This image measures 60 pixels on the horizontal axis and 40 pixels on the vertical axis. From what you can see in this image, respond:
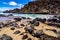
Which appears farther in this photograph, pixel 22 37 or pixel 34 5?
pixel 34 5

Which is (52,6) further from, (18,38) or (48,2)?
(18,38)

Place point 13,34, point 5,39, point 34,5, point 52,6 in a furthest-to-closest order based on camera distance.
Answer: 1. point 34,5
2. point 52,6
3. point 13,34
4. point 5,39

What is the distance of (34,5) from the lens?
120812mm

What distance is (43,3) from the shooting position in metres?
123

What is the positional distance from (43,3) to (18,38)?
10919 centimetres

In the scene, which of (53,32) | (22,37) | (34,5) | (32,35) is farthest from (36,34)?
(34,5)

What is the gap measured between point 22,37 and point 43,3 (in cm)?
10911

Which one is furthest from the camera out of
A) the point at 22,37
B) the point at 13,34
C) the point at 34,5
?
the point at 34,5

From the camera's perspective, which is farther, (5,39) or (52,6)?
(52,6)

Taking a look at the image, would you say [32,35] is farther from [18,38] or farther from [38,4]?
[38,4]

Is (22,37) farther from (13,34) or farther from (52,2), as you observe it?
(52,2)

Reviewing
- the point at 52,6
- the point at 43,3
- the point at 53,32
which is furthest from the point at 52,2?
the point at 53,32

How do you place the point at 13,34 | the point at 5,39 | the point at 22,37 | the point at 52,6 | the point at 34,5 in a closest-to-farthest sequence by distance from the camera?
the point at 5,39 → the point at 22,37 → the point at 13,34 → the point at 52,6 → the point at 34,5

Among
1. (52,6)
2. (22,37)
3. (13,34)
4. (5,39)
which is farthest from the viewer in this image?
(52,6)
